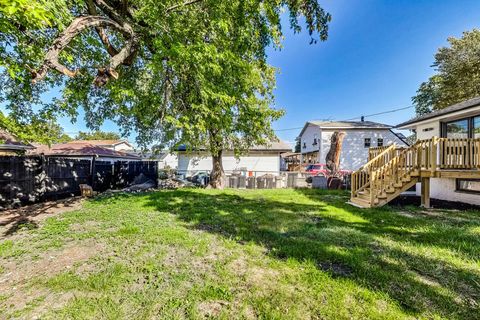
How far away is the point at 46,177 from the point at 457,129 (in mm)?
16411

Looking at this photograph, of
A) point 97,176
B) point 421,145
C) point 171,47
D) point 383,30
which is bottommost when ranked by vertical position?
point 97,176

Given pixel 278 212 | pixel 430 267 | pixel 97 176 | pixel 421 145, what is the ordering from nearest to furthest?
pixel 430 267 < pixel 278 212 < pixel 421 145 < pixel 97 176

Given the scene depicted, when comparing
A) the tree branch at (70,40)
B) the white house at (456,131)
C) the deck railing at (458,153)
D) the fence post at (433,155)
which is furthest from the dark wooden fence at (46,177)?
the white house at (456,131)

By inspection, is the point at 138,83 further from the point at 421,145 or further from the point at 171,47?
the point at 421,145


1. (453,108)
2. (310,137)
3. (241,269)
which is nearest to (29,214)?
(241,269)

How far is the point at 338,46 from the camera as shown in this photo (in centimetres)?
1677

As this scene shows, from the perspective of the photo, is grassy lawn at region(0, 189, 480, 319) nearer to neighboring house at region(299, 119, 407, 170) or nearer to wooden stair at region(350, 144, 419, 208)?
wooden stair at region(350, 144, 419, 208)

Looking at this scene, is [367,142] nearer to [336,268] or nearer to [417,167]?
[417,167]

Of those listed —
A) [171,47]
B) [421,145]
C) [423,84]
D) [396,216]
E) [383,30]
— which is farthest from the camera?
[423,84]

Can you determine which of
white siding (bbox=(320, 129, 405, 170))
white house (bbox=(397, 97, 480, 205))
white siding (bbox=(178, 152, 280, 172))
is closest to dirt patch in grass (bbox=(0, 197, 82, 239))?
white house (bbox=(397, 97, 480, 205))

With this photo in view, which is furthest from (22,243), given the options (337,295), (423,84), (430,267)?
(423,84)

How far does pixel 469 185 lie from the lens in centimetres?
857

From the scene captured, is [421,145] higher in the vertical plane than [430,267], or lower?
higher

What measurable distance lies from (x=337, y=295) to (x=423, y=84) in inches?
1285
